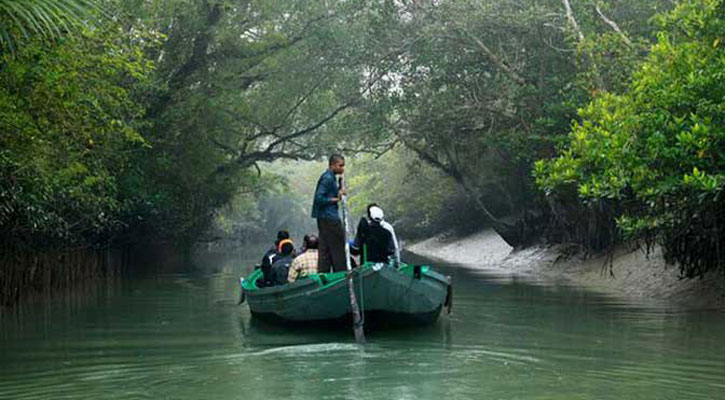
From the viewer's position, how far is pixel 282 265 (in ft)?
51.2

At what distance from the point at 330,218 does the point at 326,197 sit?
0.97 feet

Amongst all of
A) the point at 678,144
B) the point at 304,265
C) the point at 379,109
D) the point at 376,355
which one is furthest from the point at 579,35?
the point at 376,355

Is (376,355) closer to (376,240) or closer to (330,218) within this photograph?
(330,218)

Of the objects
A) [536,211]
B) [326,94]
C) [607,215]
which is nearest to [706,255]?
[607,215]

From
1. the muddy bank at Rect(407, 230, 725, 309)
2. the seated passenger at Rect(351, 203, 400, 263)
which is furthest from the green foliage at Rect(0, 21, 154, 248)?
the muddy bank at Rect(407, 230, 725, 309)

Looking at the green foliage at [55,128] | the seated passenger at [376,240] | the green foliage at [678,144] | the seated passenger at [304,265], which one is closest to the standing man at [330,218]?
the seated passenger at [376,240]

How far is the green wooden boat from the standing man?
0.79 metres

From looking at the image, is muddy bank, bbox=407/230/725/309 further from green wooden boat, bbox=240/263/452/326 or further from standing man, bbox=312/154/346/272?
standing man, bbox=312/154/346/272

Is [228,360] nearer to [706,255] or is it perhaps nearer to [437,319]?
[437,319]

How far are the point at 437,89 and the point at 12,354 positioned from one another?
60.7 ft

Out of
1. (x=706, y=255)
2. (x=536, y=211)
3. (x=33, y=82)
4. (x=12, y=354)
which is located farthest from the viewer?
(x=536, y=211)

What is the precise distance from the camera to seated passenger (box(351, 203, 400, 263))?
1446 centimetres

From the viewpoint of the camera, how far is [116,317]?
54.9 feet

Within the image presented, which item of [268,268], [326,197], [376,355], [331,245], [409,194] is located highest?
[409,194]
